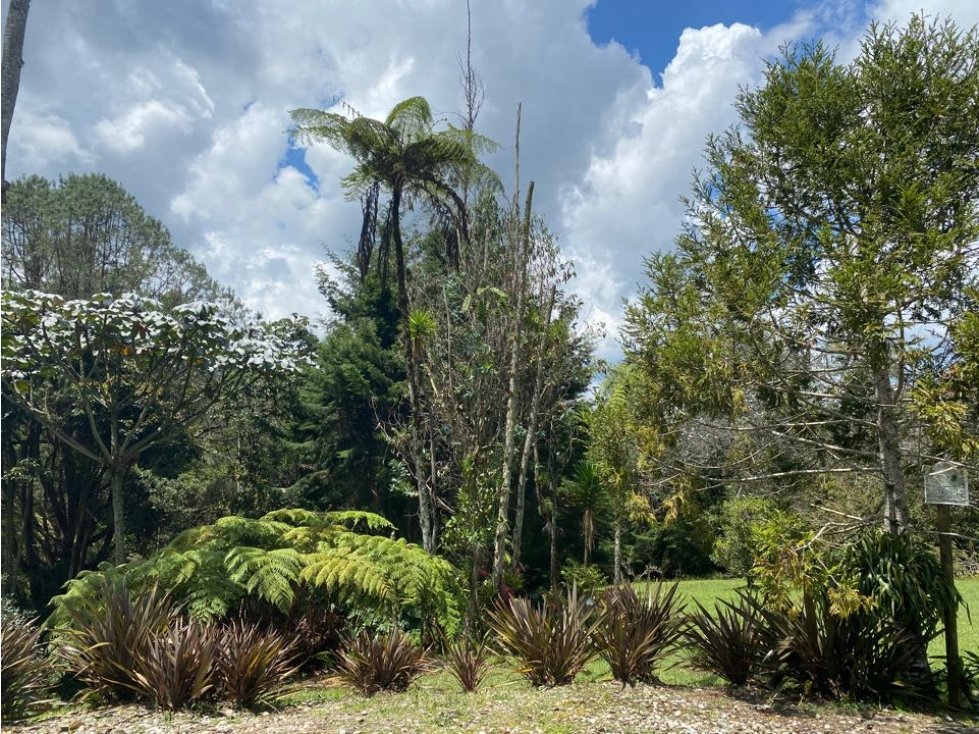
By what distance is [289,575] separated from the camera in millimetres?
8328

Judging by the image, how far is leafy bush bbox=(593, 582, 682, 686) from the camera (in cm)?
635

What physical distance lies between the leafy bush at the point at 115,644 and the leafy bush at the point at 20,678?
270mm

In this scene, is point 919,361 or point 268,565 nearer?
point 919,361

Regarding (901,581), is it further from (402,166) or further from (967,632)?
(402,166)

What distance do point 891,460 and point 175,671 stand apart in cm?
619

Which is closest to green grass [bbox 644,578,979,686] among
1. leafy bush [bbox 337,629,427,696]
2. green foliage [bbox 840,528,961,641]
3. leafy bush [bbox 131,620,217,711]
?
green foliage [bbox 840,528,961,641]

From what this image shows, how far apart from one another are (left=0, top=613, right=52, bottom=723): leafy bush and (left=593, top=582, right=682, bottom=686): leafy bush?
4.65 meters

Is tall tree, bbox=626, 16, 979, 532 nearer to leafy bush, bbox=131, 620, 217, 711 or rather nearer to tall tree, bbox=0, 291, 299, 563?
leafy bush, bbox=131, 620, 217, 711

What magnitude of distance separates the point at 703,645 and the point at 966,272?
13.2 ft

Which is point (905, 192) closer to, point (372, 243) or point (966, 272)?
point (966, 272)

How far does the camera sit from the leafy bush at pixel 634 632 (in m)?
6.35

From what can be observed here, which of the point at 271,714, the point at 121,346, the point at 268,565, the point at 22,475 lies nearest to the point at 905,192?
the point at 271,714

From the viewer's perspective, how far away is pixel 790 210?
703cm

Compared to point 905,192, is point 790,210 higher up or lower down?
higher up
